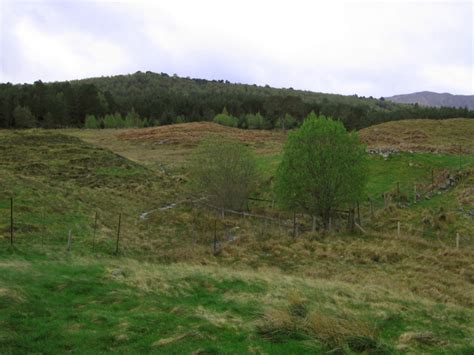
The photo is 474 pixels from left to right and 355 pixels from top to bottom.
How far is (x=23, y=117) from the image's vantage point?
84875 mm

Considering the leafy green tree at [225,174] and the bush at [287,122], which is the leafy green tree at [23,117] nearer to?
the bush at [287,122]

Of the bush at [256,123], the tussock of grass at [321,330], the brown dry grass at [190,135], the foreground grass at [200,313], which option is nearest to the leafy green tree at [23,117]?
the brown dry grass at [190,135]

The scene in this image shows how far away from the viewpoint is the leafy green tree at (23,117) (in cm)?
8412

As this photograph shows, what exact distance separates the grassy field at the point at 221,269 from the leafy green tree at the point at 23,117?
37.5 m

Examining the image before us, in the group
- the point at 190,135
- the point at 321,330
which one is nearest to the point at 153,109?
the point at 190,135

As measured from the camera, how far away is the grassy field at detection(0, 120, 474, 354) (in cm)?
1158

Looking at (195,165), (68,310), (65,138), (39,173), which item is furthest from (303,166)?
(65,138)

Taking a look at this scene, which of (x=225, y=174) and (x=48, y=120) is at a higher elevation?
(x=48, y=120)

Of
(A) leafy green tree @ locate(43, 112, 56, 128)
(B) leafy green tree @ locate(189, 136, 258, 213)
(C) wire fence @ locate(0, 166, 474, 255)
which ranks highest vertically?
(A) leafy green tree @ locate(43, 112, 56, 128)

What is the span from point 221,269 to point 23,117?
77.5 meters

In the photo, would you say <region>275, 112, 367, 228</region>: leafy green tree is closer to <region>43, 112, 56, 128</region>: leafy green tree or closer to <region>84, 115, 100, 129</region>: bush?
<region>43, 112, 56, 128</region>: leafy green tree

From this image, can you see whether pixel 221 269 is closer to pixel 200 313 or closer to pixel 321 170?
pixel 200 313

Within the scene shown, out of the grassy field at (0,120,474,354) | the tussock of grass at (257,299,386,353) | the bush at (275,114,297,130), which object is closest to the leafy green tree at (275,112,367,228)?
the grassy field at (0,120,474,354)

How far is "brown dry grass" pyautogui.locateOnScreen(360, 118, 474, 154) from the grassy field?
5.38 meters
